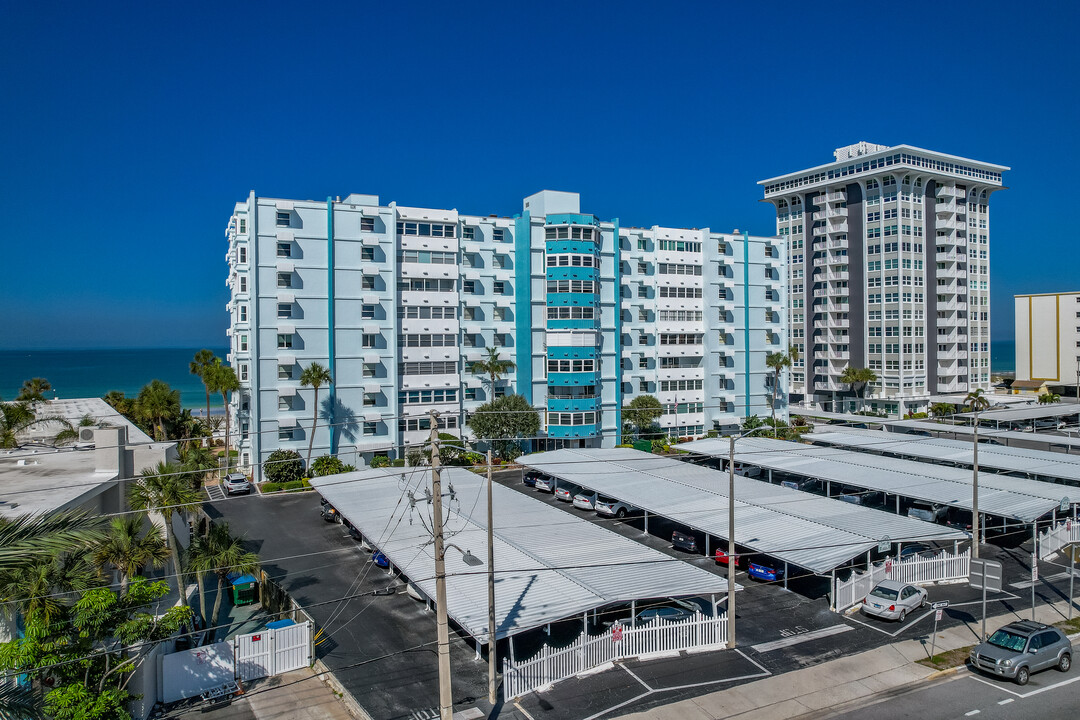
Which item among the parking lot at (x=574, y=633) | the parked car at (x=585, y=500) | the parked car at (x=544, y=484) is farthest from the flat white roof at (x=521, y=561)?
the parked car at (x=544, y=484)

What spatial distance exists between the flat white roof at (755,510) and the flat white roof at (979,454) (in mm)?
11480

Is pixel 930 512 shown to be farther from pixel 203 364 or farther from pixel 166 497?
pixel 203 364

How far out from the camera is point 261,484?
5500cm

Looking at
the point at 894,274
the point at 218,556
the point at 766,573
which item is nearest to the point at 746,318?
the point at 894,274

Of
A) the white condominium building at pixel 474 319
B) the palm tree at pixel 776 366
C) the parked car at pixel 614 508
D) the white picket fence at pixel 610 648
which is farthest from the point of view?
the palm tree at pixel 776 366

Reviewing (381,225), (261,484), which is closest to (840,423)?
(381,225)

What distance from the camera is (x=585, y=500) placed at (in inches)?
1704

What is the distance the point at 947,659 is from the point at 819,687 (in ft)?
16.9

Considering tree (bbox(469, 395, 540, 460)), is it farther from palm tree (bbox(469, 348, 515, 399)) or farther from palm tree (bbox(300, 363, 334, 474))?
palm tree (bbox(300, 363, 334, 474))

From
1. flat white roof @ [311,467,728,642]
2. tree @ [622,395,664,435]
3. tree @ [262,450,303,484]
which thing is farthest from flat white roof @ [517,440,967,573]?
tree @ [262,450,303,484]

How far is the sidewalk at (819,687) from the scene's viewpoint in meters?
20.5

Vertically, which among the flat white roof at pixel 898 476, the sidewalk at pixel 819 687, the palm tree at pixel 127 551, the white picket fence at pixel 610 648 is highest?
the palm tree at pixel 127 551

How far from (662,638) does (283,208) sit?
153 feet

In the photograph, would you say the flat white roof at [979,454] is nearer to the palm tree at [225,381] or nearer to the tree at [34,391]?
the palm tree at [225,381]
